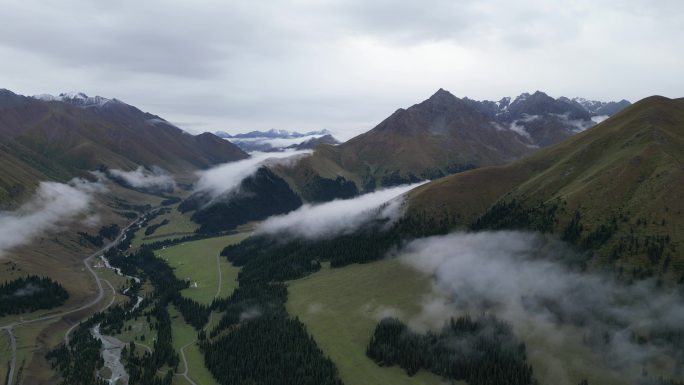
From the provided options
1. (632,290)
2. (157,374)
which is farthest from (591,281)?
(157,374)

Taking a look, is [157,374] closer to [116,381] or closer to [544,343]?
[116,381]

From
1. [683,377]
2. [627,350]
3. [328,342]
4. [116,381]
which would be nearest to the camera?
[683,377]

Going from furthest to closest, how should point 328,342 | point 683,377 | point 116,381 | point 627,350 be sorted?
point 328,342, point 116,381, point 627,350, point 683,377

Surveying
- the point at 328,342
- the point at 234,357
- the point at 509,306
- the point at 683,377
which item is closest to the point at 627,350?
the point at 683,377

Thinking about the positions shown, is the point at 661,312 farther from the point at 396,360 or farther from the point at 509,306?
the point at 396,360

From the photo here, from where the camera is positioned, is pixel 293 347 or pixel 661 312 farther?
pixel 293 347

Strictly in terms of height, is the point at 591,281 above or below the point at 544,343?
above
